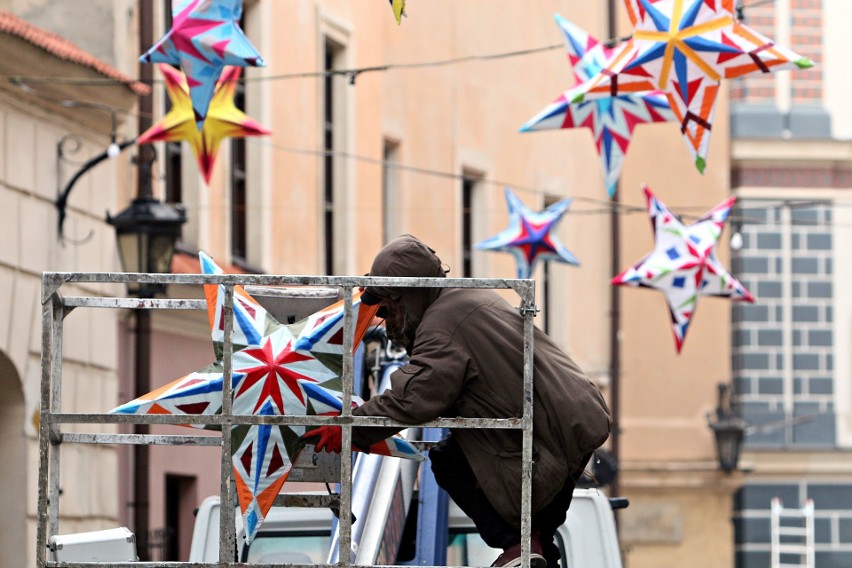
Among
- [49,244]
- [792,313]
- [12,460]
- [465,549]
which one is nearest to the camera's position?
[465,549]

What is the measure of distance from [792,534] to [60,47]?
23.8m

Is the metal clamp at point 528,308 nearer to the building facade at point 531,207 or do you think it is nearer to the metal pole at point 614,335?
the building facade at point 531,207

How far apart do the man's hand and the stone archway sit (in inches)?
411

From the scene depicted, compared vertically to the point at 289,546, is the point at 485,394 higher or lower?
higher

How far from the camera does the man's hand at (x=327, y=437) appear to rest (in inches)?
221

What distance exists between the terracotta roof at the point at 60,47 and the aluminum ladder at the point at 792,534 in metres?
22.0

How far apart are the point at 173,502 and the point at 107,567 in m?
15.2

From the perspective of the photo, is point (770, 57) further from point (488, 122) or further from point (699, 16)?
point (488, 122)

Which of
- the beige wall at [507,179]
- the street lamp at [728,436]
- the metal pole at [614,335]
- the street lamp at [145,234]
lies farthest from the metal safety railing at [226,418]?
the street lamp at [728,436]

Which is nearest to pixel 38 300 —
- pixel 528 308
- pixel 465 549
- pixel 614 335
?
pixel 465 549

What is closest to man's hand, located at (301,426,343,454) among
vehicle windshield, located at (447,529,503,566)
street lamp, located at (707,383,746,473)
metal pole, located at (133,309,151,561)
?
vehicle windshield, located at (447,529,503,566)

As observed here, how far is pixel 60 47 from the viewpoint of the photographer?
53.2 ft

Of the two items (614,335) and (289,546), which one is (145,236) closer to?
(289,546)

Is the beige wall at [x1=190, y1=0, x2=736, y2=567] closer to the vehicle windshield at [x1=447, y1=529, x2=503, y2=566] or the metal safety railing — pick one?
the vehicle windshield at [x1=447, y1=529, x2=503, y2=566]
